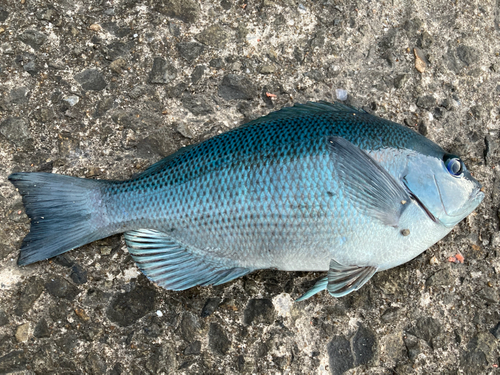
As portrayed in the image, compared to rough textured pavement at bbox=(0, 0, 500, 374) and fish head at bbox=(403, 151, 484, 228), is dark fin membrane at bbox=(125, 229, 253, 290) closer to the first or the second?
rough textured pavement at bbox=(0, 0, 500, 374)

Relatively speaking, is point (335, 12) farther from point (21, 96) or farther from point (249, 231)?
point (21, 96)

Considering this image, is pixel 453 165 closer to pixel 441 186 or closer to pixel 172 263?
pixel 441 186

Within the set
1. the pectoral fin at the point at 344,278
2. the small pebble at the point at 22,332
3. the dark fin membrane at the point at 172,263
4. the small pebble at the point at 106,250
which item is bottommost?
the small pebble at the point at 22,332

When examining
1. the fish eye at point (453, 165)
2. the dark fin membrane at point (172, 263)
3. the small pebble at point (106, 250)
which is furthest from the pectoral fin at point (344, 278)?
the small pebble at point (106, 250)

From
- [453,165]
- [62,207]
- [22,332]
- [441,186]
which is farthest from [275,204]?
[22,332]

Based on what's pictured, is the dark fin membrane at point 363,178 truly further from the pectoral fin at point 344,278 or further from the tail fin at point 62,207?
the tail fin at point 62,207

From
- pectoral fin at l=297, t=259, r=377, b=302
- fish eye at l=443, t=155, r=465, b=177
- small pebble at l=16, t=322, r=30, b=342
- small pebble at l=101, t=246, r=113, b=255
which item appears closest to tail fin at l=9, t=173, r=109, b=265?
small pebble at l=101, t=246, r=113, b=255
